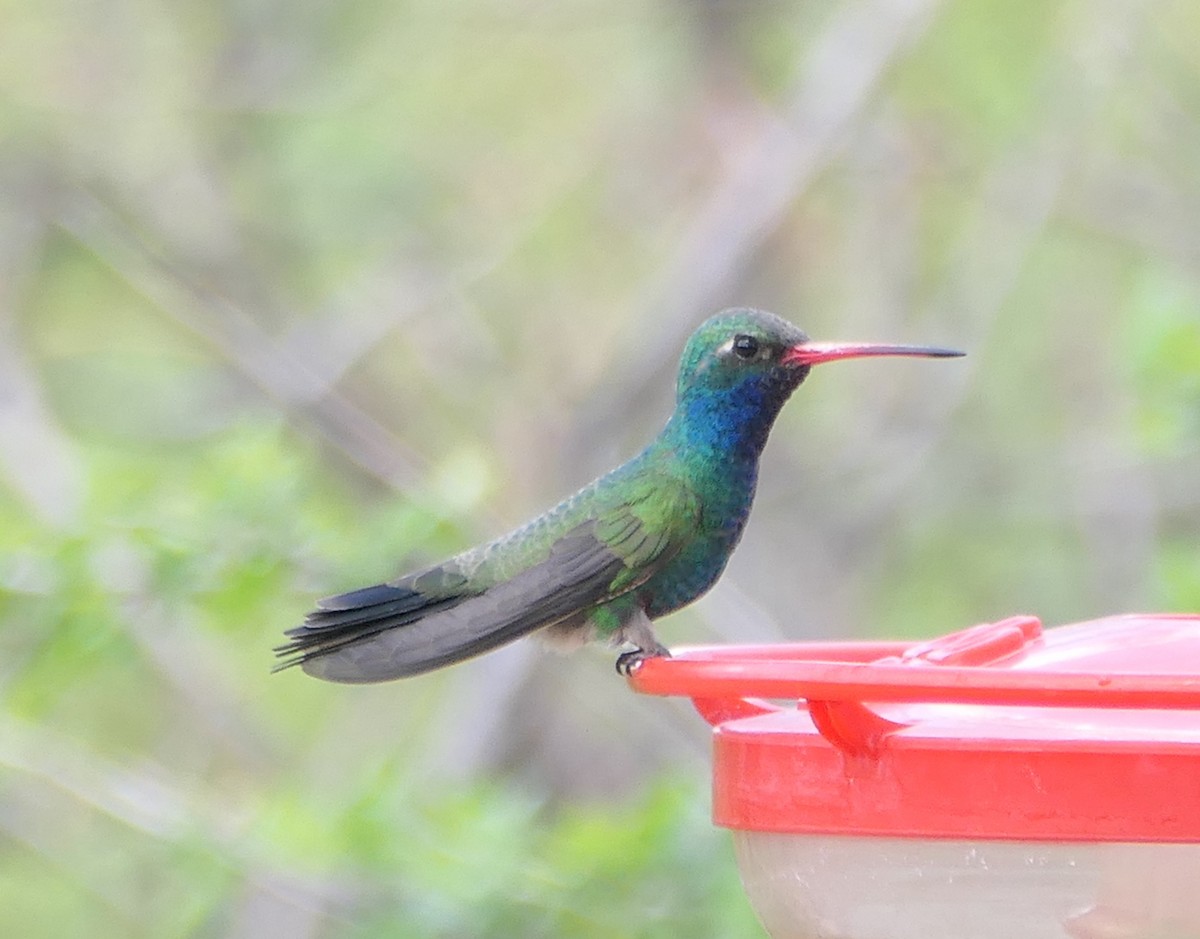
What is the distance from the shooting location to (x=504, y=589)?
2.67 meters

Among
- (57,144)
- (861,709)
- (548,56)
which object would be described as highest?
(548,56)

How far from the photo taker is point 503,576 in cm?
288

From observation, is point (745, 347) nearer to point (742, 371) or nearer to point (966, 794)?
point (742, 371)

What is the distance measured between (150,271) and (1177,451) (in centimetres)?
399

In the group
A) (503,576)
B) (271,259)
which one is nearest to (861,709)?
(503,576)

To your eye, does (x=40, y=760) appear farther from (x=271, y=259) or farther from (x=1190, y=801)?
(x=1190, y=801)

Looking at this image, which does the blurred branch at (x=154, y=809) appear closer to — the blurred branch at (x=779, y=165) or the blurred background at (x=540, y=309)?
the blurred background at (x=540, y=309)

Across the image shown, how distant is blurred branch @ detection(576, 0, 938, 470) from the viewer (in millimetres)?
6961

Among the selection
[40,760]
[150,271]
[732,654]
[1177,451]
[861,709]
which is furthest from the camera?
[150,271]

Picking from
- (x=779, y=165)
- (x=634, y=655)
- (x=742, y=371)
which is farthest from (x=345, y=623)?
(x=779, y=165)

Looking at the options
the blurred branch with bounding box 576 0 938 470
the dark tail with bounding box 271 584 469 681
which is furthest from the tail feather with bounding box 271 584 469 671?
the blurred branch with bounding box 576 0 938 470

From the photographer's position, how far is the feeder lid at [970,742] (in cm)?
182

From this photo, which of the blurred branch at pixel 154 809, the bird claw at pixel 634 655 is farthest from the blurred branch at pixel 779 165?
Result: the bird claw at pixel 634 655

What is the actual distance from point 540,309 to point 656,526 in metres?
5.58
